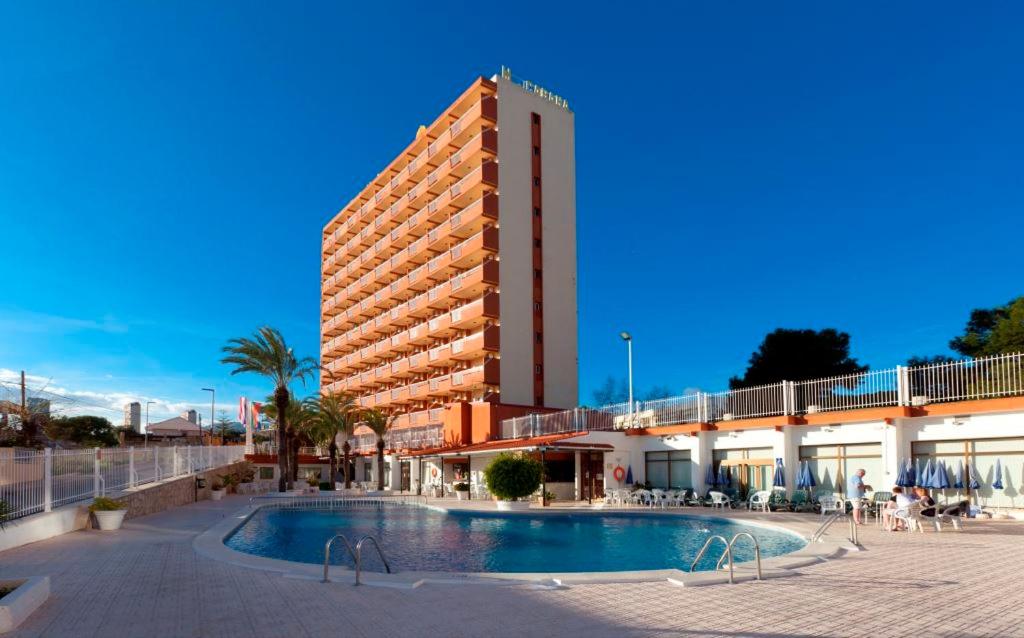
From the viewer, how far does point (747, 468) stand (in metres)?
28.3

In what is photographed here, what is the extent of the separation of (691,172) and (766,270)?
Result: 590 inches

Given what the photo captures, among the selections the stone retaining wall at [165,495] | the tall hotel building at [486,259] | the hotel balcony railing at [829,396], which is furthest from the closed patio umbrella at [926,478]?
the tall hotel building at [486,259]

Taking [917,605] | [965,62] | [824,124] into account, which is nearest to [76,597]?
[917,605]

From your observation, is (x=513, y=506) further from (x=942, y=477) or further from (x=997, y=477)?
(x=997, y=477)

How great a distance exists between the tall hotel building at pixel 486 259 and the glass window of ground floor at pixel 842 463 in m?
24.5

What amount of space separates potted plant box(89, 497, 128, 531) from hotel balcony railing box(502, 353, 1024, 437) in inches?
780

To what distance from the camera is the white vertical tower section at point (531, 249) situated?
50.1 meters

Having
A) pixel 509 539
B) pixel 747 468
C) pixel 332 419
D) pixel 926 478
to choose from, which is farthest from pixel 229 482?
pixel 926 478

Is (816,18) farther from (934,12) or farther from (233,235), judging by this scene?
(233,235)

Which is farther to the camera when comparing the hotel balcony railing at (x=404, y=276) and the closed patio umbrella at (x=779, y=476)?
the hotel balcony railing at (x=404, y=276)

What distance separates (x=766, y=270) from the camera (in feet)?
271

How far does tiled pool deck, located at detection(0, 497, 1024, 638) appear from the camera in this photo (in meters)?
7.39

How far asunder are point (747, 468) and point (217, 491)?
2357cm

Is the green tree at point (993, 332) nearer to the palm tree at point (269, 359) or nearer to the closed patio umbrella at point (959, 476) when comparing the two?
the closed patio umbrella at point (959, 476)
